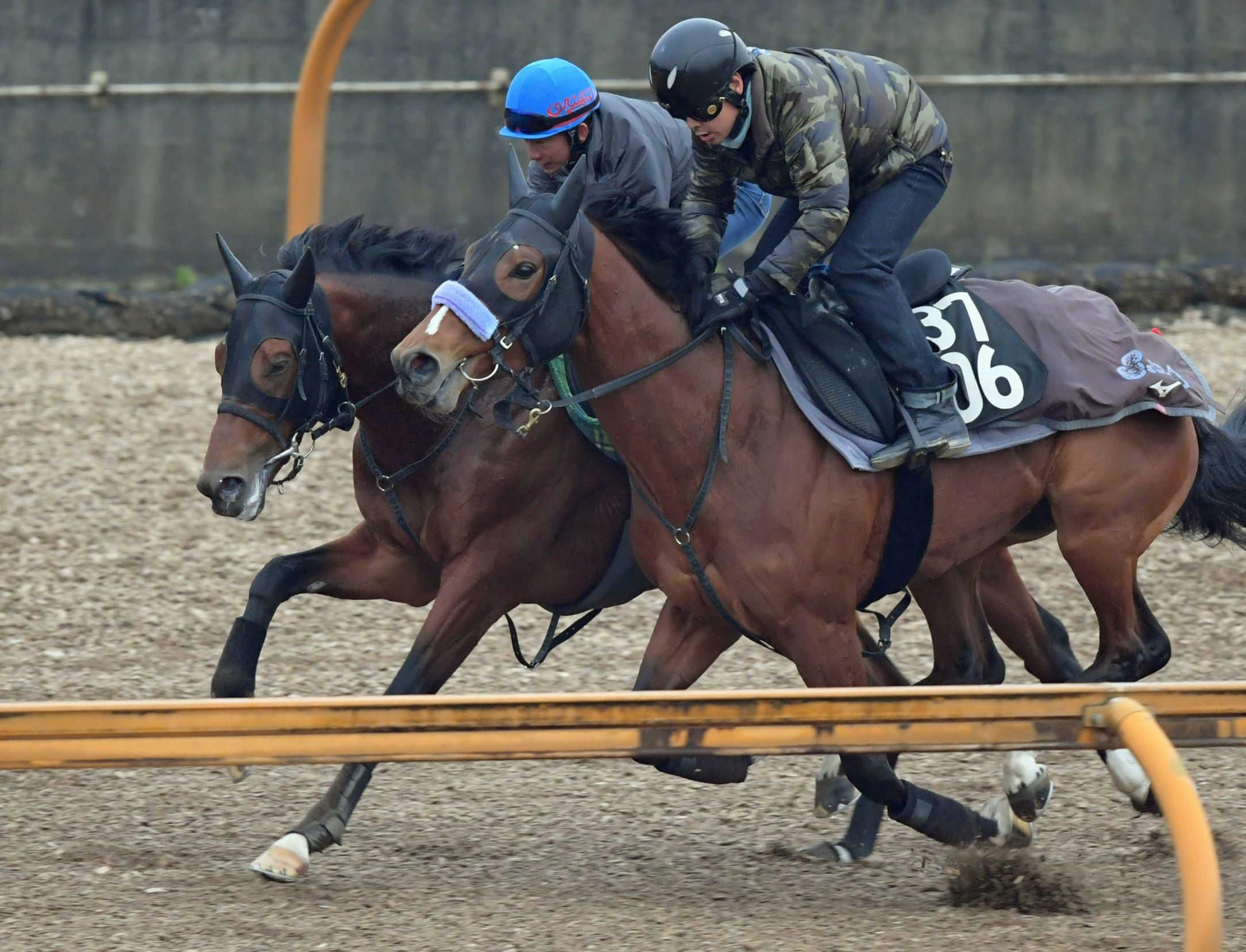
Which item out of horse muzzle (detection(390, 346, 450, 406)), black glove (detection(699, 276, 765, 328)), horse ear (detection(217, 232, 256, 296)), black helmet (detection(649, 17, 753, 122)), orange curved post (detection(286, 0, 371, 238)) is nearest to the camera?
horse muzzle (detection(390, 346, 450, 406))

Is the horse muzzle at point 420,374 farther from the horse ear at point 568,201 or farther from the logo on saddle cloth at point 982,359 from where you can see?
the logo on saddle cloth at point 982,359

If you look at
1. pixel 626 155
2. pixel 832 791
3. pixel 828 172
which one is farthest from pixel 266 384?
pixel 832 791

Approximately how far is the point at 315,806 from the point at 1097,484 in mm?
2492

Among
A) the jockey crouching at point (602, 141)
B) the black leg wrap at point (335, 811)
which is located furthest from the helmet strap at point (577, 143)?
the black leg wrap at point (335, 811)

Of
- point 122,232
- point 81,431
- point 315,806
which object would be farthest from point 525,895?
point 122,232

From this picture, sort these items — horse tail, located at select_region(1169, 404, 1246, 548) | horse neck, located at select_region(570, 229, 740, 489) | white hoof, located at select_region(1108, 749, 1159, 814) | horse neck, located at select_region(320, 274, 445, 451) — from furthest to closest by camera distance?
horse tail, located at select_region(1169, 404, 1246, 548) < white hoof, located at select_region(1108, 749, 1159, 814) < horse neck, located at select_region(320, 274, 445, 451) < horse neck, located at select_region(570, 229, 740, 489)

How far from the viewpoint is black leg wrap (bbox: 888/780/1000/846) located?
15.4ft

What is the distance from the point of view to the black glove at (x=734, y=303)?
4.63m

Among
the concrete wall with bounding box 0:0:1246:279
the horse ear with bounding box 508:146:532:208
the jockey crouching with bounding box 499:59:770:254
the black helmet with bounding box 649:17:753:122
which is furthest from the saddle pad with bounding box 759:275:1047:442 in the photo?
the concrete wall with bounding box 0:0:1246:279

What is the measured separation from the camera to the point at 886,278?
188 inches

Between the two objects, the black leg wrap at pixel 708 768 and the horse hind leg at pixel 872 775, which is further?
the black leg wrap at pixel 708 768

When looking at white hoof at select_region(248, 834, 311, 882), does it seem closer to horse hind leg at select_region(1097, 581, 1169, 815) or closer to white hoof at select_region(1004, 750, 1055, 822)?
white hoof at select_region(1004, 750, 1055, 822)

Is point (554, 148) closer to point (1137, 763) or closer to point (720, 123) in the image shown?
point (720, 123)

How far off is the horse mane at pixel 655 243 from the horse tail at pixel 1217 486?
1.84 metres
